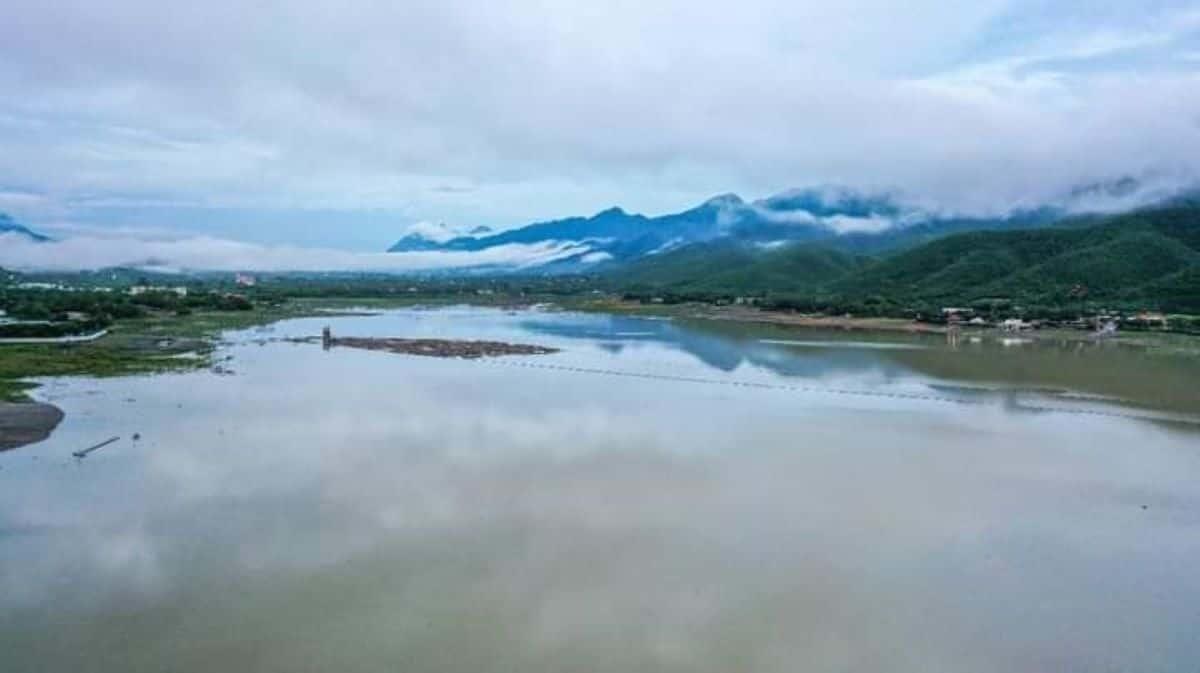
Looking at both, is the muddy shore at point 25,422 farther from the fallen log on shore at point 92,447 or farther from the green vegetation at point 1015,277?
the green vegetation at point 1015,277

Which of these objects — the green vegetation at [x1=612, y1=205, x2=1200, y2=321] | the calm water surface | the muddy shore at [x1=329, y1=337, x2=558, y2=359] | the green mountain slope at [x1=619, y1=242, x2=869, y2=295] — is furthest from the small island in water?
the green mountain slope at [x1=619, y1=242, x2=869, y2=295]

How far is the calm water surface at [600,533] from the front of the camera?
23.4 ft

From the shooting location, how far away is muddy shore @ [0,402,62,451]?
13547mm

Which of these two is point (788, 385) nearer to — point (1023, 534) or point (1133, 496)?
point (1133, 496)

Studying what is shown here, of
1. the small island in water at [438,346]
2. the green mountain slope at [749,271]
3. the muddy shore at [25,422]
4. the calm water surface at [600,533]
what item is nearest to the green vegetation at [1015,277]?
the green mountain slope at [749,271]

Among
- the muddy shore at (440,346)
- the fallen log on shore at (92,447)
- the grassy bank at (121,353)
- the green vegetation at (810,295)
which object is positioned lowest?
the fallen log on shore at (92,447)

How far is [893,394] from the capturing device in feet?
64.0

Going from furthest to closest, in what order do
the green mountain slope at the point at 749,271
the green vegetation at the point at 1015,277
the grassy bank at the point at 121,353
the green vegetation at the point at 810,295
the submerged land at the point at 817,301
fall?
the green mountain slope at the point at 749,271 → the green vegetation at the point at 1015,277 → the submerged land at the point at 817,301 → the green vegetation at the point at 810,295 → the grassy bank at the point at 121,353

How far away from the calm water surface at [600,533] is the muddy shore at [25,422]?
1.13 feet

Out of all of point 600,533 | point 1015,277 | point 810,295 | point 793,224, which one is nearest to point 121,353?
point 600,533

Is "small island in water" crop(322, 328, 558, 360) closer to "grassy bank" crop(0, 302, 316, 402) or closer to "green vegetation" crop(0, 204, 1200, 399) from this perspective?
"grassy bank" crop(0, 302, 316, 402)

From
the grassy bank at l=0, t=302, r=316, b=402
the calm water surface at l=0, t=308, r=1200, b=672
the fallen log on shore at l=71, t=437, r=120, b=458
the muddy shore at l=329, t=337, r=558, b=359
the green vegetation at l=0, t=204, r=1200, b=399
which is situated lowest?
the calm water surface at l=0, t=308, r=1200, b=672

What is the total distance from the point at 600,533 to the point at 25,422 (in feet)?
33.9

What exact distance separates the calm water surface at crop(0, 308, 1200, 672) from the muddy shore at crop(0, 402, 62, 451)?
0.35 metres
